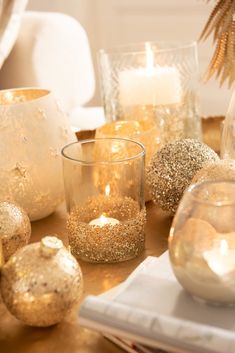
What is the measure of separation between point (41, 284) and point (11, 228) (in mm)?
141

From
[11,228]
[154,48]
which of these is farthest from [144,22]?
[11,228]

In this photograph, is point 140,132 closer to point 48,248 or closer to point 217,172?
point 217,172

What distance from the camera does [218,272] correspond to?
1.85 feet

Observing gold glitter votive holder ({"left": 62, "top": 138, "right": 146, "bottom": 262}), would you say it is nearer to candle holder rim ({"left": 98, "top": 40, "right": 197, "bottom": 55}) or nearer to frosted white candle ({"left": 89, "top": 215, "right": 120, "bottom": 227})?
frosted white candle ({"left": 89, "top": 215, "right": 120, "bottom": 227})

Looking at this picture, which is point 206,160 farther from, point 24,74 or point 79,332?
point 24,74

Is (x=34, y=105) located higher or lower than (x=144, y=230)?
higher

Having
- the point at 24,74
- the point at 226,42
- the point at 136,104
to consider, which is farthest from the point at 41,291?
the point at 24,74

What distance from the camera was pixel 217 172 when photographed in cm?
73

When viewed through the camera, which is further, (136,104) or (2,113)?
(136,104)

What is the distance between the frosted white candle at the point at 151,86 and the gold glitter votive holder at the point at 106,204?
295 mm

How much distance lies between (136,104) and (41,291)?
1.82 feet

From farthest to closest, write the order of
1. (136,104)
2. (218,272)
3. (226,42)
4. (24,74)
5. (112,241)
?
1. (24,74)
2. (136,104)
3. (226,42)
4. (112,241)
5. (218,272)

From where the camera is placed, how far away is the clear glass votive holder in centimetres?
105

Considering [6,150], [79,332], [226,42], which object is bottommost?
[79,332]
